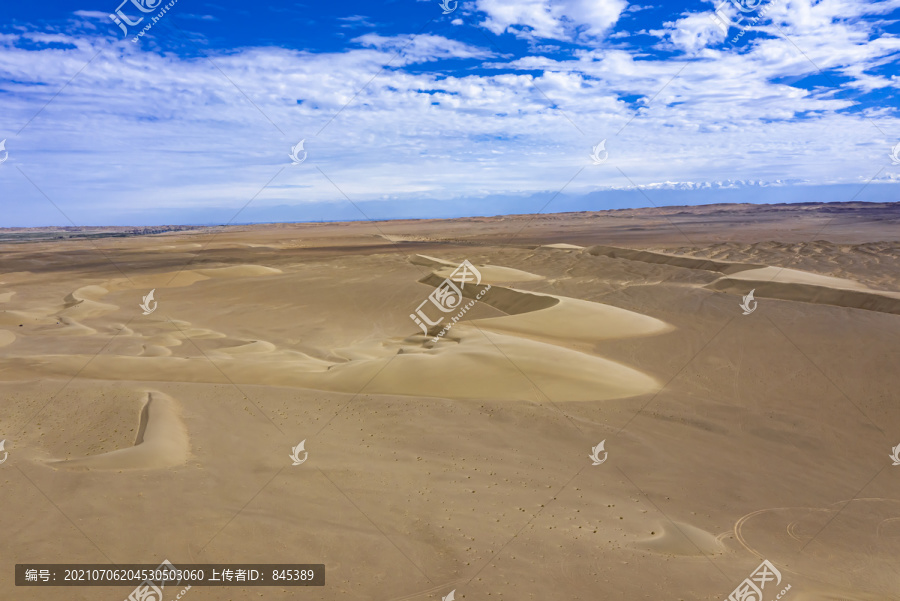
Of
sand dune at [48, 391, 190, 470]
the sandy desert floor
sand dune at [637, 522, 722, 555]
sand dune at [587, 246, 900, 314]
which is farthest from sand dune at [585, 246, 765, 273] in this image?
sand dune at [48, 391, 190, 470]

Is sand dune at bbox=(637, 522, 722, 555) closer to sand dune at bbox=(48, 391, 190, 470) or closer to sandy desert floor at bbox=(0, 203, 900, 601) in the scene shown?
sandy desert floor at bbox=(0, 203, 900, 601)

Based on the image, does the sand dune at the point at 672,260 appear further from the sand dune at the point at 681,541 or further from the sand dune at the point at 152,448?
the sand dune at the point at 152,448

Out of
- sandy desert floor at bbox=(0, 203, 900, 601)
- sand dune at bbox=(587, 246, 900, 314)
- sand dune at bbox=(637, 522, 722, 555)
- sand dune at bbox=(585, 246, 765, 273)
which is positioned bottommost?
sand dune at bbox=(637, 522, 722, 555)

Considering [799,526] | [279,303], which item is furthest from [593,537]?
[279,303]

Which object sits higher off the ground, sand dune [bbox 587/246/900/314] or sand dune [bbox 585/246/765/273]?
sand dune [bbox 585/246/765/273]

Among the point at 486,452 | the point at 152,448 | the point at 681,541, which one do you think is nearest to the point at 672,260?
the point at 486,452

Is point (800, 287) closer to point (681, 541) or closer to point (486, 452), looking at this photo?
point (486, 452)
